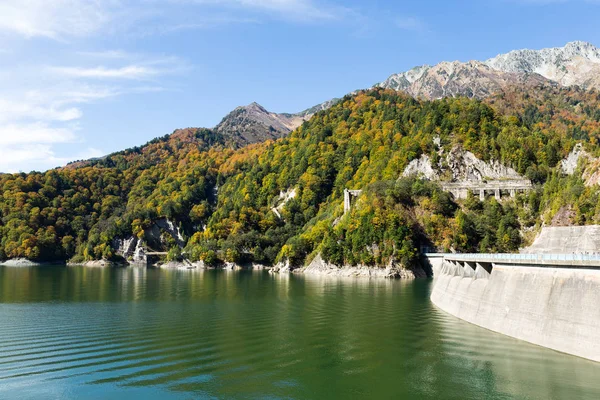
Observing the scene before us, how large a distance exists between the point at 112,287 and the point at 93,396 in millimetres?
70522

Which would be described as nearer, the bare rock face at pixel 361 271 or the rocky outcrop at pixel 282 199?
the bare rock face at pixel 361 271

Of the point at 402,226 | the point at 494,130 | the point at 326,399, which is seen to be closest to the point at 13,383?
the point at 326,399

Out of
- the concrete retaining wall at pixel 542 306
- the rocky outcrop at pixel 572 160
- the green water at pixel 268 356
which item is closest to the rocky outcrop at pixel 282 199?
the rocky outcrop at pixel 572 160

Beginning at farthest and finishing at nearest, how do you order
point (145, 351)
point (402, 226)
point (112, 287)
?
point (402, 226) < point (112, 287) < point (145, 351)

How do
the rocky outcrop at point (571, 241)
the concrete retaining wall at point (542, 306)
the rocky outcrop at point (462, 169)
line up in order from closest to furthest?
the concrete retaining wall at point (542, 306) < the rocky outcrop at point (571, 241) < the rocky outcrop at point (462, 169)

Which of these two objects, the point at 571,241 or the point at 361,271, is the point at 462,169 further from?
the point at 571,241

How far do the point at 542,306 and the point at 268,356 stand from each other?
73.6 feet

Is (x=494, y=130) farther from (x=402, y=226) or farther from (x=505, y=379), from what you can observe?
Answer: (x=505, y=379)

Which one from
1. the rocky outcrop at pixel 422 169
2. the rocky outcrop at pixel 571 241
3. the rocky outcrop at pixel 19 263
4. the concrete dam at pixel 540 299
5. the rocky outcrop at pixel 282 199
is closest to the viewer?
the concrete dam at pixel 540 299

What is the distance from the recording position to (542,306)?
39.4 m

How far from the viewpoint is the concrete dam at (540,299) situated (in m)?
35.1

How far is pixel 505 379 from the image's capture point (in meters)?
33.3

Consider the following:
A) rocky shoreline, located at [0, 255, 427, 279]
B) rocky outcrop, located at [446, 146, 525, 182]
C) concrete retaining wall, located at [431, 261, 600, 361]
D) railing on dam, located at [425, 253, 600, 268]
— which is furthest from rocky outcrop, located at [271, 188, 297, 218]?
concrete retaining wall, located at [431, 261, 600, 361]

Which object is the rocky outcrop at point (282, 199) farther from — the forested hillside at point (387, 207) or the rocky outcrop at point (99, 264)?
the rocky outcrop at point (99, 264)
